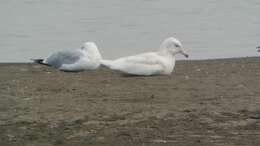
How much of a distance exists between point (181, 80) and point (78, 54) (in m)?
1.85

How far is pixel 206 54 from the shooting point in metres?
14.0

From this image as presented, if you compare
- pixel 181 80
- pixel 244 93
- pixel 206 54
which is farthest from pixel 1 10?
pixel 244 93

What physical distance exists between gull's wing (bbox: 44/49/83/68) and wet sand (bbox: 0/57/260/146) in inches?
13.7

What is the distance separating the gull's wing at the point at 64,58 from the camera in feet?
37.6

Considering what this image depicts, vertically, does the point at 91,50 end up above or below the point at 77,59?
above

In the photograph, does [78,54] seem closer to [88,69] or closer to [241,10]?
[88,69]

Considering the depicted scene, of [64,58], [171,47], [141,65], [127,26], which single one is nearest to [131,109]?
[141,65]

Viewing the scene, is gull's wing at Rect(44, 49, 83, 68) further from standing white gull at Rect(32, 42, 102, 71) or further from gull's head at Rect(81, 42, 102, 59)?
gull's head at Rect(81, 42, 102, 59)

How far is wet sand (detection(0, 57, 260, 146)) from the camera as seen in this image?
23.3 ft

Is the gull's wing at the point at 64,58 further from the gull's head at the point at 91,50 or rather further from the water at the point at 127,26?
the water at the point at 127,26

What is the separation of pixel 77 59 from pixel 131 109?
11.0ft

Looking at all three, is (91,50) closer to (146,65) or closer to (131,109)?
(146,65)

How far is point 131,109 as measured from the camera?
26.8ft

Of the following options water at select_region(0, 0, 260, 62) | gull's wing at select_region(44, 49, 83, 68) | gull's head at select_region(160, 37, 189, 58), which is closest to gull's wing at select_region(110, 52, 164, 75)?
gull's head at select_region(160, 37, 189, 58)
